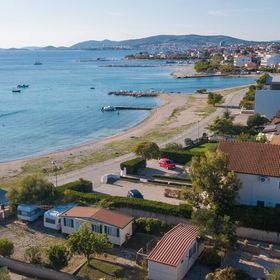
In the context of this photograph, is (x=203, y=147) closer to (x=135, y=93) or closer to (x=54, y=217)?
(x=54, y=217)

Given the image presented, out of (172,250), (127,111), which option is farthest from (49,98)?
(172,250)

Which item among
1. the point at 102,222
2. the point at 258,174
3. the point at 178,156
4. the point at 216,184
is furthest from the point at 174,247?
the point at 178,156

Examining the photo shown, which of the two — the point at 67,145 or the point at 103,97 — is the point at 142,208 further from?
the point at 103,97

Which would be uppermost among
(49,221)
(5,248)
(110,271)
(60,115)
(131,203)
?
(131,203)

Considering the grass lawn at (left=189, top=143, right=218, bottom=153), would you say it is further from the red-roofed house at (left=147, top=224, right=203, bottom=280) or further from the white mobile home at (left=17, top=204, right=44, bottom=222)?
the red-roofed house at (left=147, top=224, right=203, bottom=280)

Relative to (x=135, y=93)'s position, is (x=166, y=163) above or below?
above

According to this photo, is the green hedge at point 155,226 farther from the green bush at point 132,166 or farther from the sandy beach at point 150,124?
the sandy beach at point 150,124

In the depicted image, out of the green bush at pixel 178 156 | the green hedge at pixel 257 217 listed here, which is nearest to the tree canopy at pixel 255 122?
the green bush at pixel 178 156
